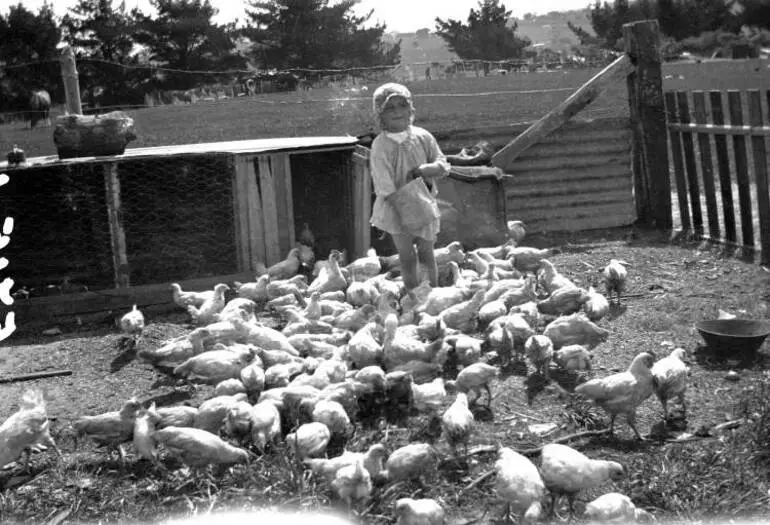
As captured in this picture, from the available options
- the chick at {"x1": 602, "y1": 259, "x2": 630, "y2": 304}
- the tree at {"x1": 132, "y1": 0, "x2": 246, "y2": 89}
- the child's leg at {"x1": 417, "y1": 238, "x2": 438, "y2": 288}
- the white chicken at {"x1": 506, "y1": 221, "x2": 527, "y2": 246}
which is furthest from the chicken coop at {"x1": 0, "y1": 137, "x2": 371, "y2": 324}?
the tree at {"x1": 132, "y1": 0, "x2": 246, "y2": 89}

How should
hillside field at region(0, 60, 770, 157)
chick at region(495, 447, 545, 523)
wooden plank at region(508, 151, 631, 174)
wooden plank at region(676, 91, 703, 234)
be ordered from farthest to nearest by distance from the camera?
hillside field at region(0, 60, 770, 157)
wooden plank at region(508, 151, 631, 174)
wooden plank at region(676, 91, 703, 234)
chick at region(495, 447, 545, 523)

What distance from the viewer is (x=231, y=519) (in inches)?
157

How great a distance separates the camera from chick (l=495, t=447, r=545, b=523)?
3.74 meters

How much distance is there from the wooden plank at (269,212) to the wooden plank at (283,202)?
0.15ft

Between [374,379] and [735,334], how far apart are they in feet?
8.30

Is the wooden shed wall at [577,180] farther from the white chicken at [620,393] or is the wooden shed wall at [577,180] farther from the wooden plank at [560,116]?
the white chicken at [620,393]

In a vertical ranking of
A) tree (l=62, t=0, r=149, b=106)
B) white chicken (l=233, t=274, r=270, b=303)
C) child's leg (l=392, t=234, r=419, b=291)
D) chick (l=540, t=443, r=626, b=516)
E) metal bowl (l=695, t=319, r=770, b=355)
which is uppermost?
tree (l=62, t=0, r=149, b=106)

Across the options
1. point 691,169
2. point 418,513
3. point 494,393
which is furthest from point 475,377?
point 691,169

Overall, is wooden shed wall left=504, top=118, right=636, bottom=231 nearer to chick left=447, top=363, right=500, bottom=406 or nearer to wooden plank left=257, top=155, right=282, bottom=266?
wooden plank left=257, top=155, right=282, bottom=266

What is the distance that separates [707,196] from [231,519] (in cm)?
678

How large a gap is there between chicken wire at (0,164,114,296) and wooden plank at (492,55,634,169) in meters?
4.52

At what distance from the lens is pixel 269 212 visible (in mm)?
8953

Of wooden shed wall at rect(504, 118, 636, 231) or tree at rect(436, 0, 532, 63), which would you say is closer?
wooden shed wall at rect(504, 118, 636, 231)

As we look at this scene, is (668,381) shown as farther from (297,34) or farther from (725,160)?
(297,34)
